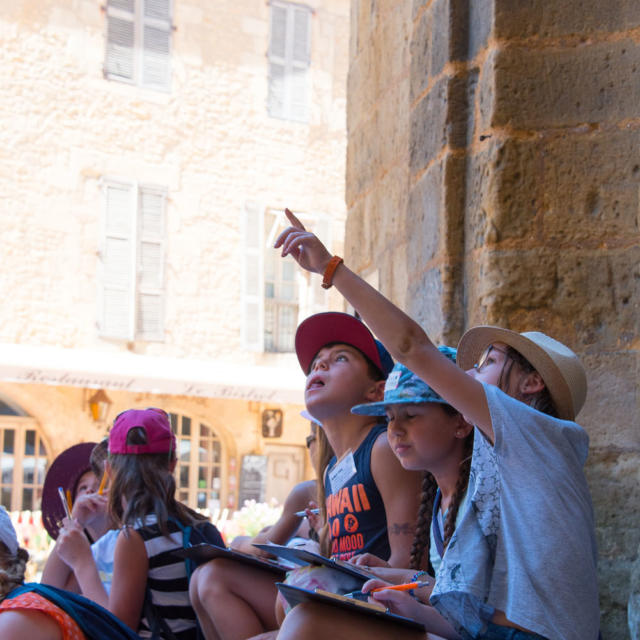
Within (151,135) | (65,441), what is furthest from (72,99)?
(65,441)

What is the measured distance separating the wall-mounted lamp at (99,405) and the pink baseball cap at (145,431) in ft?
27.4

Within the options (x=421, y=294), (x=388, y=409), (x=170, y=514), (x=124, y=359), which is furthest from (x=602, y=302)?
(x=124, y=359)

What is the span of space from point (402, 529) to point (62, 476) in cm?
191

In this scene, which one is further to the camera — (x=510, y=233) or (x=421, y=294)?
(x=421, y=294)

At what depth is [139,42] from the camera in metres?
12.0

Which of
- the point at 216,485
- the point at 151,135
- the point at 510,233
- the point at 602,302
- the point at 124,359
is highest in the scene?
the point at 151,135

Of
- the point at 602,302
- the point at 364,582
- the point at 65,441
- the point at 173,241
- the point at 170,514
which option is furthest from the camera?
the point at 173,241

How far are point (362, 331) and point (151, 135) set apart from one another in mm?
9689

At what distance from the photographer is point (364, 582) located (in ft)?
6.32

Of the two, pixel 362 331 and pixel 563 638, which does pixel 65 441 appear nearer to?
pixel 362 331

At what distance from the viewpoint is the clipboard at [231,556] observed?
96.2 inches

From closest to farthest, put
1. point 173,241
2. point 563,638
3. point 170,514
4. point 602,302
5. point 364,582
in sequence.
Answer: point 563,638, point 364,582, point 602,302, point 170,514, point 173,241

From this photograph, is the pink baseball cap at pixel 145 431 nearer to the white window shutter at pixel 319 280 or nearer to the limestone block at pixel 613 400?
the limestone block at pixel 613 400

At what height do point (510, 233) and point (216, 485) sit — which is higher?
point (510, 233)
